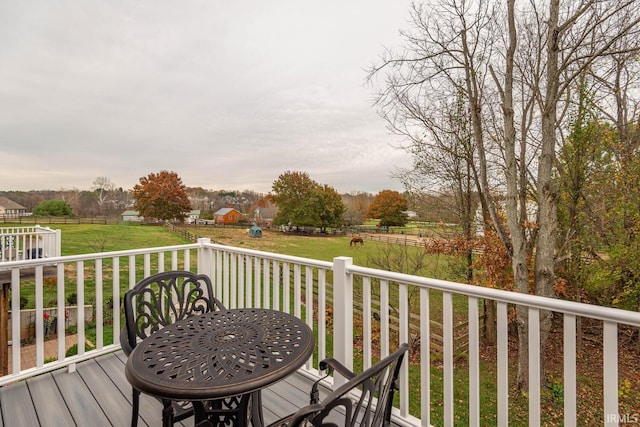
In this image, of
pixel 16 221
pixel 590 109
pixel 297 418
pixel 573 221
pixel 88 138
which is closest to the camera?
pixel 297 418

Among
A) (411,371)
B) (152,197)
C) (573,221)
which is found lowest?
(411,371)

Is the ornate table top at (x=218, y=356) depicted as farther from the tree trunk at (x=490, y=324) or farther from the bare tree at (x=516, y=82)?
the tree trunk at (x=490, y=324)

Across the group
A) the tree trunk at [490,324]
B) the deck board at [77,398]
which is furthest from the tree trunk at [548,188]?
the deck board at [77,398]

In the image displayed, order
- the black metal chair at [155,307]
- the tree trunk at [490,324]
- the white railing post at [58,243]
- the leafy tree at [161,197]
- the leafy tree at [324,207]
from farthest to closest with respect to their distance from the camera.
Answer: the leafy tree at [324,207]
the leafy tree at [161,197]
the white railing post at [58,243]
the tree trunk at [490,324]
the black metal chair at [155,307]

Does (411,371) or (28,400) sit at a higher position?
(28,400)

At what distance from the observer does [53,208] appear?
23.0 ft

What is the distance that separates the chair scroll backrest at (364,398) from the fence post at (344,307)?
40.7 inches

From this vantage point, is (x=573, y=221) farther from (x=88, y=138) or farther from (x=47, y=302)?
(x=47, y=302)

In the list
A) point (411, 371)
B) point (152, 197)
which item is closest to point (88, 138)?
point (152, 197)

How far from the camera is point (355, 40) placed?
6.02 m

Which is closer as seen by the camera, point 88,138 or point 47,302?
point 47,302

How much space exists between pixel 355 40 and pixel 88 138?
7.31 meters

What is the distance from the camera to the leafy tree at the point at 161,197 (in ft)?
28.0

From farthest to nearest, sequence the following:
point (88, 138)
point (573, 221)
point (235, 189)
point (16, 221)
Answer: point (235, 189) < point (88, 138) < point (16, 221) < point (573, 221)
